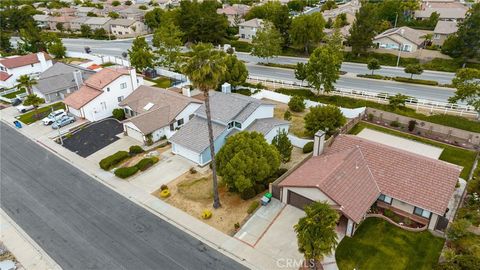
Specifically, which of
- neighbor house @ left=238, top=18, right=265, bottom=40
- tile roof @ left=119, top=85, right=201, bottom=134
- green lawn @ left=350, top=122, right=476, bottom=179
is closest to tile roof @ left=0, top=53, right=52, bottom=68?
tile roof @ left=119, top=85, right=201, bottom=134

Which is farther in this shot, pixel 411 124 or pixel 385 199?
pixel 411 124

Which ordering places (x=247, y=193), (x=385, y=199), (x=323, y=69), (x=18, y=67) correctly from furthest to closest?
(x=18, y=67), (x=323, y=69), (x=247, y=193), (x=385, y=199)

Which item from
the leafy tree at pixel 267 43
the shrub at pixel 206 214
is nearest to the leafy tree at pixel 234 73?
the leafy tree at pixel 267 43

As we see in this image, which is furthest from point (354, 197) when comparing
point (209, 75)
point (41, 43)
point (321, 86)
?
point (41, 43)

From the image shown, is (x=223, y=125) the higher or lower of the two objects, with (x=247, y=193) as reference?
higher

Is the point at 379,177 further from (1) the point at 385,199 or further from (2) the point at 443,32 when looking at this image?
(2) the point at 443,32

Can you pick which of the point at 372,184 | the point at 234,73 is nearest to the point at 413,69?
the point at 234,73

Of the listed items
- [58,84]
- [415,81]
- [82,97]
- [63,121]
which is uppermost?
[415,81]
